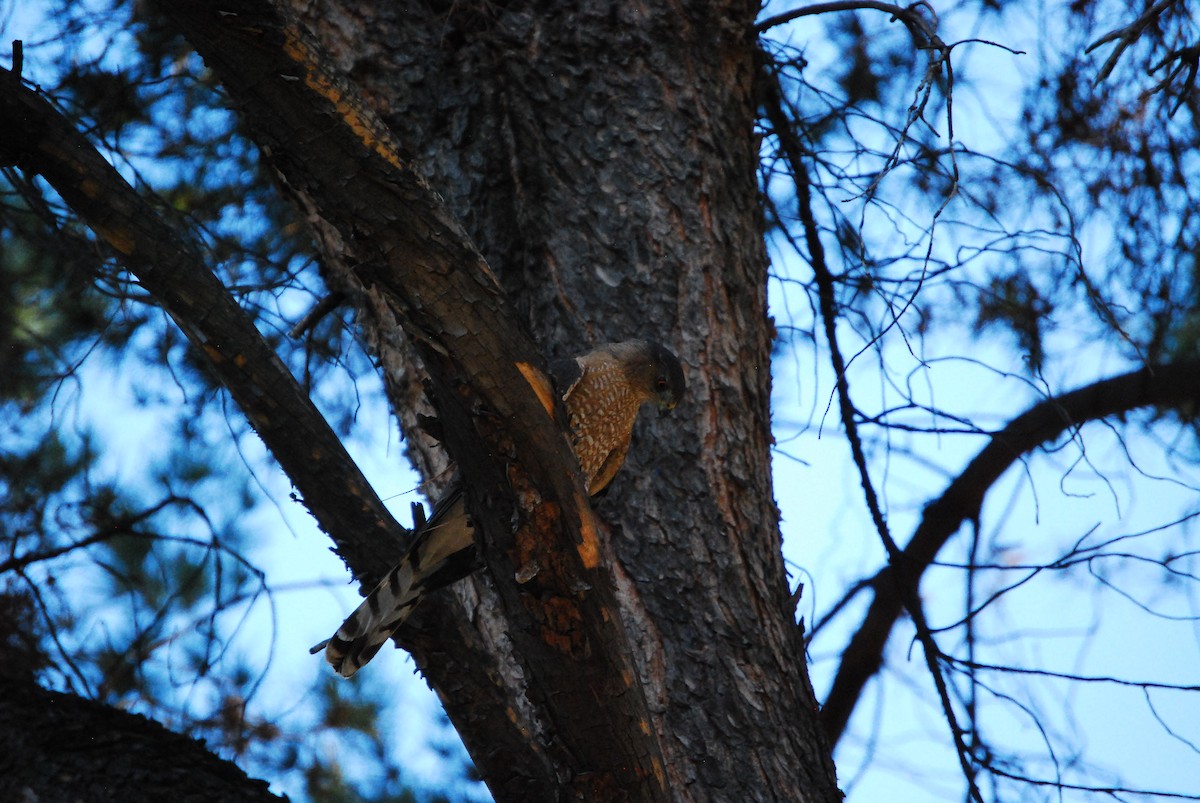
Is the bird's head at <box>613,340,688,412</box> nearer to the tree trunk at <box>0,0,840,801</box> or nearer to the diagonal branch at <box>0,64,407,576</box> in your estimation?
the tree trunk at <box>0,0,840,801</box>

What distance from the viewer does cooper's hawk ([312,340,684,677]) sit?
7.27ft

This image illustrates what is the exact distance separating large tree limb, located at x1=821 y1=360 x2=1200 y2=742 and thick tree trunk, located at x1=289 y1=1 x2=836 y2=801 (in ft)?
3.27

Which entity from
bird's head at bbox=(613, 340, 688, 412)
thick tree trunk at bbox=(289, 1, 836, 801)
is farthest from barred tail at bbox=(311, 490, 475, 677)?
bird's head at bbox=(613, 340, 688, 412)

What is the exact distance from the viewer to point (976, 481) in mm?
3586

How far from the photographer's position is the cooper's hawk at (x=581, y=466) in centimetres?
221

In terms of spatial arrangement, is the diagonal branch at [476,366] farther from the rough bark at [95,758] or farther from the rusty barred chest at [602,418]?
the rusty barred chest at [602,418]

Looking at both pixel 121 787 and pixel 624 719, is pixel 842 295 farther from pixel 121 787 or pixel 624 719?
pixel 121 787

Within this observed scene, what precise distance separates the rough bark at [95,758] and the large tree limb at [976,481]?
6.61ft

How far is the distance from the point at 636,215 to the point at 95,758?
1760mm

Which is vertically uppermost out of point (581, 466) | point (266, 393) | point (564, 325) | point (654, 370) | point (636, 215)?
point (636, 215)

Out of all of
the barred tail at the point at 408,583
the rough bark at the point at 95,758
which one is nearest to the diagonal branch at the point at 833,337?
the barred tail at the point at 408,583


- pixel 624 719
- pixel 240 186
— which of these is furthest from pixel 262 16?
pixel 240 186

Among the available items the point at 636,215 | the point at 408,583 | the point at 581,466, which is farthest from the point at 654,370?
the point at 408,583

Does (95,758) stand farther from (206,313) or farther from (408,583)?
(206,313)
